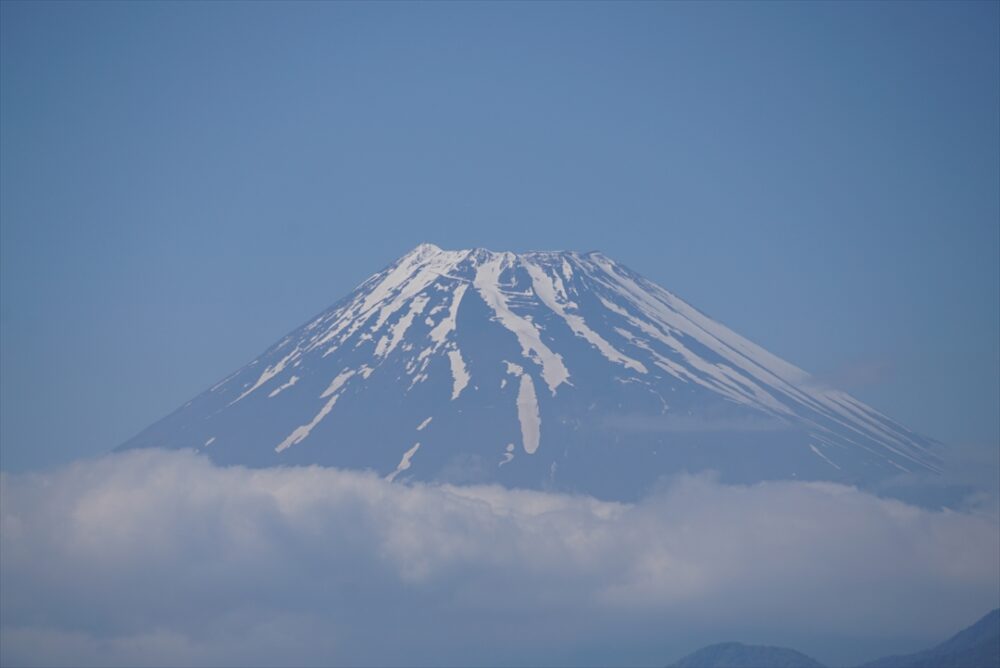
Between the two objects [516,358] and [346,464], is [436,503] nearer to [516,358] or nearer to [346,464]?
[346,464]

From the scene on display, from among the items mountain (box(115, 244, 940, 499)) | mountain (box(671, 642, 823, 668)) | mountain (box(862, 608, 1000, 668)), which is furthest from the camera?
mountain (box(115, 244, 940, 499))

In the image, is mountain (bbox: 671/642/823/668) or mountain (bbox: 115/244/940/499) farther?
mountain (bbox: 115/244/940/499)

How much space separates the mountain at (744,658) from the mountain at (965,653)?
5652 millimetres

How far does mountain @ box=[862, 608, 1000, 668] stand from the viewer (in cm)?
11819

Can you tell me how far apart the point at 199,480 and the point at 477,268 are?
39.8 meters

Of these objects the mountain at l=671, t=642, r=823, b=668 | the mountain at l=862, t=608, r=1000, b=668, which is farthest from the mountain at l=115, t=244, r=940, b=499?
the mountain at l=862, t=608, r=1000, b=668

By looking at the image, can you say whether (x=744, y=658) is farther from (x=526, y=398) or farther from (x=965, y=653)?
(x=526, y=398)

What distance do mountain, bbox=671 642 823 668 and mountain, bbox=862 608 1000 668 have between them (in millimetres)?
5652

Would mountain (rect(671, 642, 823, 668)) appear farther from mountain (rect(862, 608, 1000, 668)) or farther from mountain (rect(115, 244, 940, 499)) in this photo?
mountain (rect(115, 244, 940, 499))

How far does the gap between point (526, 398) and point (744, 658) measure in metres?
31.4

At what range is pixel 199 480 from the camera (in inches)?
5492

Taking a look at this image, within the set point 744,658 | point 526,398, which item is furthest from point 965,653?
point 526,398

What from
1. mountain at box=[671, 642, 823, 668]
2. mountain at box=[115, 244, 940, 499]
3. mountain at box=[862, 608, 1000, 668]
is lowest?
mountain at box=[862, 608, 1000, 668]

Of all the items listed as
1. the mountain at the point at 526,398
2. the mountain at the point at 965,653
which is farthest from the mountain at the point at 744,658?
the mountain at the point at 526,398
